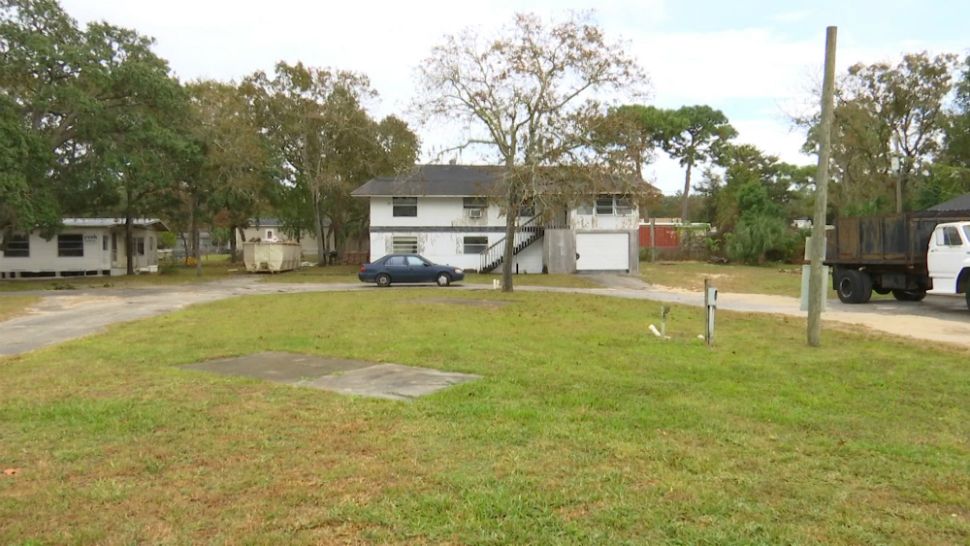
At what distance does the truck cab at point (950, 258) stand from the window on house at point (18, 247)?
131 ft

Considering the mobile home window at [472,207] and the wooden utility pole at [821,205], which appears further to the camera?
the mobile home window at [472,207]

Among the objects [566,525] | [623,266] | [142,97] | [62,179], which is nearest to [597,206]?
[623,266]

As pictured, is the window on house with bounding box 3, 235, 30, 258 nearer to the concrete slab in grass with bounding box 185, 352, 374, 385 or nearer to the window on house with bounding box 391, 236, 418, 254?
the window on house with bounding box 391, 236, 418, 254

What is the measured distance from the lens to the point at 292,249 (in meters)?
40.7

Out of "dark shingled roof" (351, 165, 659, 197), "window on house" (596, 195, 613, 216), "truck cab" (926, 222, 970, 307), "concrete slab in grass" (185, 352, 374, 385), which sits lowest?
"concrete slab in grass" (185, 352, 374, 385)

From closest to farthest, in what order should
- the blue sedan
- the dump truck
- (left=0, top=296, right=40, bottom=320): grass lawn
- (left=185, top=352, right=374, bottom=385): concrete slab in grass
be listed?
(left=185, top=352, right=374, bottom=385): concrete slab in grass, (left=0, top=296, right=40, bottom=320): grass lawn, the dump truck, the blue sedan

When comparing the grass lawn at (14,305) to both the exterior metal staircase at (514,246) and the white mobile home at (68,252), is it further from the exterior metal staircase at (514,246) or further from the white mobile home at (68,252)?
the exterior metal staircase at (514,246)

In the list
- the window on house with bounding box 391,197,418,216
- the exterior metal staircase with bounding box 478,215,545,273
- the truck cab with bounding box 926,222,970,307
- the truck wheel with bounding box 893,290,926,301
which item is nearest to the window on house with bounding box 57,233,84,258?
the window on house with bounding box 391,197,418,216

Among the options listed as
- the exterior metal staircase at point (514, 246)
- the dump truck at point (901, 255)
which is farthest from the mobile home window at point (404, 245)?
the dump truck at point (901, 255)

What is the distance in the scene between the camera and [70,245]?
120 feet

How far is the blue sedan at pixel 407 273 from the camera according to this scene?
2780 cm

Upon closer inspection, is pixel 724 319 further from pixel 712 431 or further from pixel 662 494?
pixel 662 494

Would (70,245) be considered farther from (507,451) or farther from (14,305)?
(507,451)

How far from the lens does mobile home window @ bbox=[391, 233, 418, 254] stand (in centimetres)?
3800
